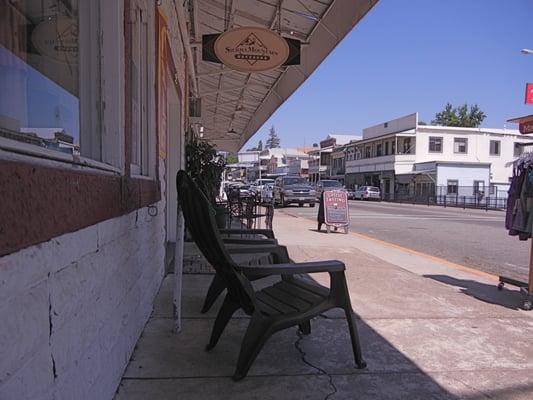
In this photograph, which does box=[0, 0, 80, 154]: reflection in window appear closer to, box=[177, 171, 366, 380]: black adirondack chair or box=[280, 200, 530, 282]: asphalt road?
box=[177, 171, 366, 380]: black adirondack chair

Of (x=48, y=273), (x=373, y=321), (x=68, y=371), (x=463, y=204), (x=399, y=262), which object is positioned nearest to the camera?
(x=48, y=273)

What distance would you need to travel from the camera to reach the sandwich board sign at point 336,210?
44.3 feet

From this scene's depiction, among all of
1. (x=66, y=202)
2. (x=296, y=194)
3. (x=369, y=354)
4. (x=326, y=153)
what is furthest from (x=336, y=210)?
(x=326, y=153)

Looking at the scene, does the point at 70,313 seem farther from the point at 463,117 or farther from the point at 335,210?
the point at 463,117

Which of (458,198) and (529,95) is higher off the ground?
(529,95)

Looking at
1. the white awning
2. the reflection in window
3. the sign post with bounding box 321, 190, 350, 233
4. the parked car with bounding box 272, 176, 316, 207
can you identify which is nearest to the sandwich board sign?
the sign post with bounding box 321, 190, 350, 233

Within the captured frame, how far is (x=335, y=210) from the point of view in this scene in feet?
44.9

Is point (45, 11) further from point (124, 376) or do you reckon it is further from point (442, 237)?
point (442, 237)

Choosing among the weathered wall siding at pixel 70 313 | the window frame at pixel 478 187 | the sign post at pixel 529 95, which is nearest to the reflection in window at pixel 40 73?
the weathered wall siding at pixel 70 313

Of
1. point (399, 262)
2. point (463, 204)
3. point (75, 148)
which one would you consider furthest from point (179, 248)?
point (463, 204)

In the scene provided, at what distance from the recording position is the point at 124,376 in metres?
3.18

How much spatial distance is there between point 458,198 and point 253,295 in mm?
38548

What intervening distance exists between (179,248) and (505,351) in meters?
2.84

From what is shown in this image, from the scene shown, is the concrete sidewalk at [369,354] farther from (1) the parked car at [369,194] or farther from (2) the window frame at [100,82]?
(1) the parked car at [369,194]
